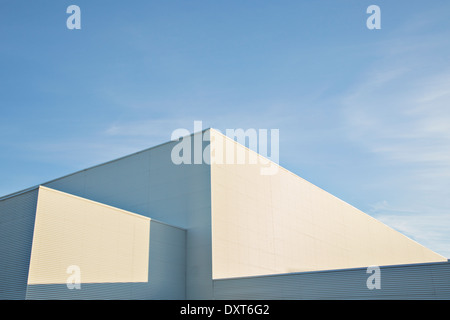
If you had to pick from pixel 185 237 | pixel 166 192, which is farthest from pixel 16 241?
pixel 166 192

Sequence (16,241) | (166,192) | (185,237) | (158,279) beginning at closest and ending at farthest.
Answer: (16,241)
(158,279)
(185,237)
(166,192)

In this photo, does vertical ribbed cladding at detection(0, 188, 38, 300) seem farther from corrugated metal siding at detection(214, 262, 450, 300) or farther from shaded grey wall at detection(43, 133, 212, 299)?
corrugated metal siding at detection(214, 262, 450, 300)

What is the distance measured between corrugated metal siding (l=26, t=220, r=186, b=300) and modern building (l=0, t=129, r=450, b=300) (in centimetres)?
5

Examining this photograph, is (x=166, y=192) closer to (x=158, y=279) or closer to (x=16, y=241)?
(x=158, y=279)

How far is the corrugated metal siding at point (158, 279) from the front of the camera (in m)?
16.1

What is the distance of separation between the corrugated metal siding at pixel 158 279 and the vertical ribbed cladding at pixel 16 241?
1448mm

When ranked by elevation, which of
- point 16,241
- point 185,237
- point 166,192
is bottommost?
point 16,241

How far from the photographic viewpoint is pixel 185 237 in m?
21.0

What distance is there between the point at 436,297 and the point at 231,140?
12.3 metres

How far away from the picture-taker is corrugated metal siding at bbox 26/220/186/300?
16141 mm

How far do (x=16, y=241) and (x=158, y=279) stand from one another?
6428 millimetres

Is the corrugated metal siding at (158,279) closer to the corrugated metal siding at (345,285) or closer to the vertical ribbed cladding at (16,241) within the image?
the vertical ribbed cladding at (16,241)

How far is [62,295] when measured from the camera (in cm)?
1515
